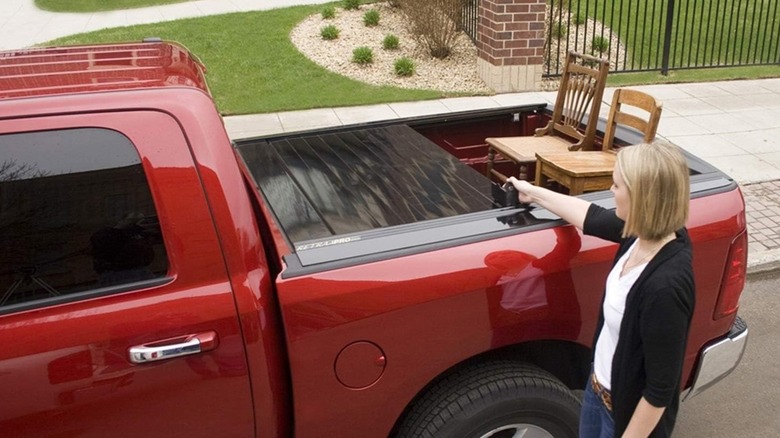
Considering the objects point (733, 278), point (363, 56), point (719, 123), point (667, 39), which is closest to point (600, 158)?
point (733, 278)

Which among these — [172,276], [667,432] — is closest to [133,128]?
[172,276]

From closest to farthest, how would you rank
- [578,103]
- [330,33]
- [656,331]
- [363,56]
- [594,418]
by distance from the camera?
[656,331] < [594,418] < [578,103] < [363,56] < [330,33]

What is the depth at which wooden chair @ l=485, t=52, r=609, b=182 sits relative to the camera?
414 cm

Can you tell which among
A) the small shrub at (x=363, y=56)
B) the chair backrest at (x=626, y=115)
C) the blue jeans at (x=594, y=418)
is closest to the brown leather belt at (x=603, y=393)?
the blue jeans at (x=594, y=418)

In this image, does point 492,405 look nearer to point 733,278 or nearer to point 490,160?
point 733,278

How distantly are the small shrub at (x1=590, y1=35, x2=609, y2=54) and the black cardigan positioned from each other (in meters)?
9.66

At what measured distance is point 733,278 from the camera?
9.28 ft

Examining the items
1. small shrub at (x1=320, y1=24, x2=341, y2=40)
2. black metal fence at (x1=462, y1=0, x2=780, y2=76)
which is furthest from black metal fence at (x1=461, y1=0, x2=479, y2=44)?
small shrub at (x1=320, y1=24, x2=341, y2=40)

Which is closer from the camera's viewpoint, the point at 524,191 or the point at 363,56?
the point at 524,191

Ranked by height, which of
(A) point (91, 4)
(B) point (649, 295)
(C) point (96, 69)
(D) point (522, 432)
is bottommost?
(D) point (522, 432)

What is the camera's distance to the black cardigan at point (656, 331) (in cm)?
198

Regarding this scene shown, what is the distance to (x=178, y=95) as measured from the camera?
2227 millimetres

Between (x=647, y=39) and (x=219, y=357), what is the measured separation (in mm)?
12467

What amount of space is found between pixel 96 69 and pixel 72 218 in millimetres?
653
